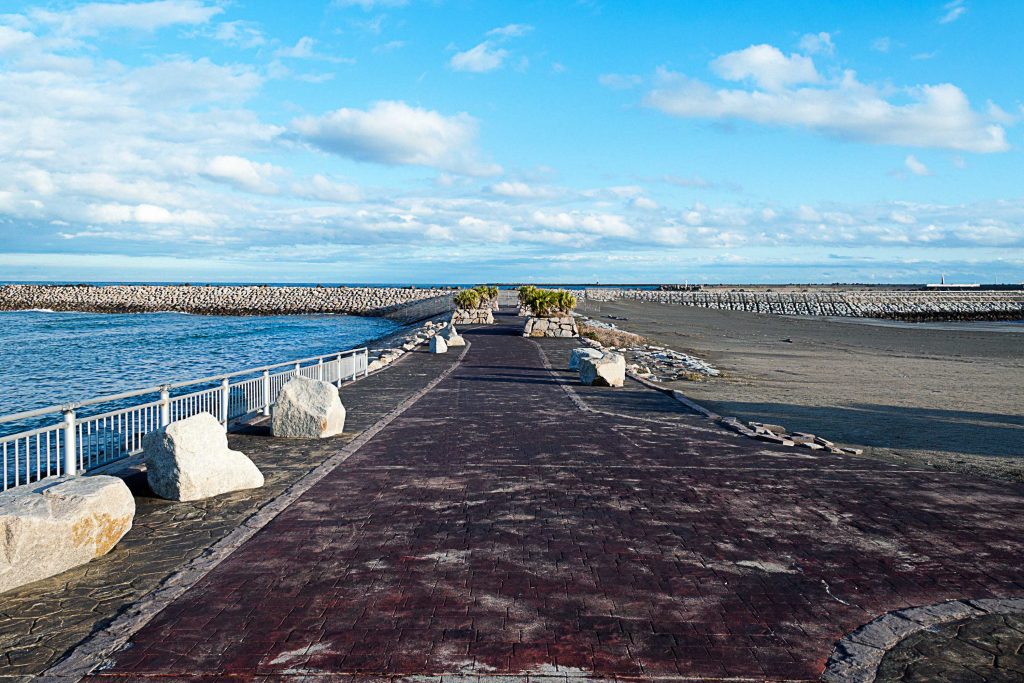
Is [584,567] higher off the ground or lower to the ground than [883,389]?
higher

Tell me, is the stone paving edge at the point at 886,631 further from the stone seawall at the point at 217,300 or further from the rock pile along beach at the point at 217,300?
the rock pile along beach at the point at 217,300

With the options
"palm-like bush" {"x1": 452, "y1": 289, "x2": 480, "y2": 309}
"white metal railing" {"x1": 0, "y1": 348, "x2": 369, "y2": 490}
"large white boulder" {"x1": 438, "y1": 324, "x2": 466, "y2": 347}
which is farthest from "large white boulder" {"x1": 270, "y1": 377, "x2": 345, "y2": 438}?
"palm-like bush" {"x1": 452, "y1": 289, "x2": 480, "y2": 309}

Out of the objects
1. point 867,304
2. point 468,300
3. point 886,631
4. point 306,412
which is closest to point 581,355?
point 306,412

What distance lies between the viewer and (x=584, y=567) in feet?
19.1

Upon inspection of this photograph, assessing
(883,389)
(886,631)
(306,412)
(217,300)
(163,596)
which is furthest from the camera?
(217,300)

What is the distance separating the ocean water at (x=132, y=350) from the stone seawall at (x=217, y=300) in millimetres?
11882

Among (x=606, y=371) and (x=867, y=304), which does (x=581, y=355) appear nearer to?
(x=606, y=371)

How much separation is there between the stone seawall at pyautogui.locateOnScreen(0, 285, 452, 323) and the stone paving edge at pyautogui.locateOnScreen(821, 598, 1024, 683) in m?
66.3

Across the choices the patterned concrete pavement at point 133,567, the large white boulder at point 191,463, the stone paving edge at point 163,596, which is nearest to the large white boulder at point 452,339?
the patterned concrete pavement at point 133,567

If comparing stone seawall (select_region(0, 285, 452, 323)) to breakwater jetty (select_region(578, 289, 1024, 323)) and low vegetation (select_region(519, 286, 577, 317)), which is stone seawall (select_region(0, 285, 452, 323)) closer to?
breakwater jetty (select_region(578, 289, 1024, 323))

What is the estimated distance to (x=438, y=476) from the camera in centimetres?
873

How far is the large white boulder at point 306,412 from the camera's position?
1112cm

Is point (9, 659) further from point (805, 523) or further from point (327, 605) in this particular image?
point (805, 523)

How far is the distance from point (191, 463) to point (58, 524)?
209 centimetres
